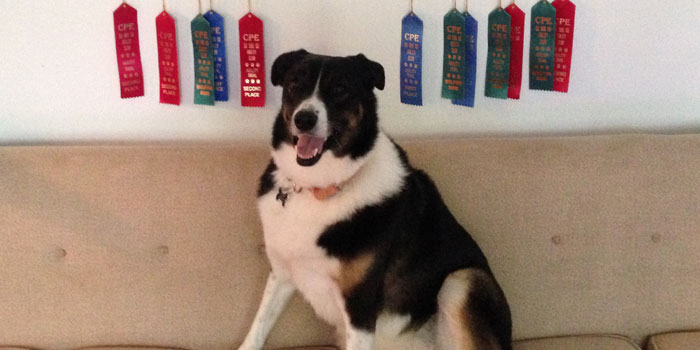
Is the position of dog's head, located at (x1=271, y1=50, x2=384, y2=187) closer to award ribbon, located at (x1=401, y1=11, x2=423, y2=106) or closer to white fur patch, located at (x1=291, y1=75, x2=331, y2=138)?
white fur patch, located at (x1=291, y1=75, x2=331, y2=138)

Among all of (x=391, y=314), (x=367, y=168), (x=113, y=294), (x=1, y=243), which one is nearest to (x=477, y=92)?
(x=367, y=168)

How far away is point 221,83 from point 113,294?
0.79 m

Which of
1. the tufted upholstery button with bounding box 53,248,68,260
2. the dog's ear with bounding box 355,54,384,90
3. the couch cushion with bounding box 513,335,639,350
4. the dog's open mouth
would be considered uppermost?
the dog's ear with bounding box 355,54,384,90

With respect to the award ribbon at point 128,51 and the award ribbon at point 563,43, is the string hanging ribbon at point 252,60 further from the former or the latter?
the award ribbon at point 563,43

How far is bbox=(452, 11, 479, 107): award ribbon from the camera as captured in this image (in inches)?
68.8

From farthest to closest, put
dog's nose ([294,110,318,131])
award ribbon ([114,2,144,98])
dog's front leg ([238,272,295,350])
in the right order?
1. award ribbon ([114,2,144,98])
2. dog's front leg ([238,272,295,350])
3. dog's nose ([294,110,318,131])

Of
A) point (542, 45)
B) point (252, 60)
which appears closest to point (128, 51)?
point (252, 60)

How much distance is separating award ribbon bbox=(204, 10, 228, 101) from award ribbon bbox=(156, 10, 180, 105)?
5.1 inches

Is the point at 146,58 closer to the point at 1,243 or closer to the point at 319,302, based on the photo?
the point at 1,243

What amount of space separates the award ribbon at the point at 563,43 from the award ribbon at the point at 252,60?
104 centimetres

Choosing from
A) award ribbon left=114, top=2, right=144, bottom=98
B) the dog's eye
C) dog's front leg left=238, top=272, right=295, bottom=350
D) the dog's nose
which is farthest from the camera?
award ribbon left=114, top=2, right=144, bottom=98

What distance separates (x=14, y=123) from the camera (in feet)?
5.91

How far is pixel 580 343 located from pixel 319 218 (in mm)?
981

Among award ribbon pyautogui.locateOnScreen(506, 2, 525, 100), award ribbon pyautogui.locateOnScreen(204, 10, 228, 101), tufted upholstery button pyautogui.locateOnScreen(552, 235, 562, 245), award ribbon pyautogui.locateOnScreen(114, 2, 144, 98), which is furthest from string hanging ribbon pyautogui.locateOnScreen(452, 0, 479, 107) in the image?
award ribbon pyautogui.locateOnScreen(114, 2, 144, 98)
